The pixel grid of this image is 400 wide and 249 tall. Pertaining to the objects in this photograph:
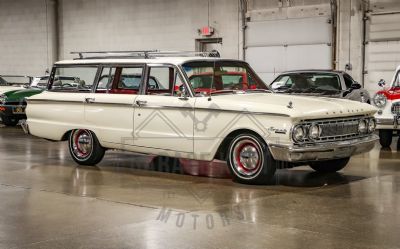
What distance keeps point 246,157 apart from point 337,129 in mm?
1239

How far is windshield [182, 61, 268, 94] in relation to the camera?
888cm

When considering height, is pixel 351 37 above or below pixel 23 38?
below

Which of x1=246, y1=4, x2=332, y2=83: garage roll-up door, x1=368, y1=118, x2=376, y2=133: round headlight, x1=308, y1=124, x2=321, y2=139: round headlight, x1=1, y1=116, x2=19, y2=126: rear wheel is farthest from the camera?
x1=246, y1=4, x2=332, y2=83: garage roll-up door

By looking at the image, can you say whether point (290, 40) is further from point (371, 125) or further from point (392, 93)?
point (371, 125)

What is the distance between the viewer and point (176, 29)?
23.5 meters

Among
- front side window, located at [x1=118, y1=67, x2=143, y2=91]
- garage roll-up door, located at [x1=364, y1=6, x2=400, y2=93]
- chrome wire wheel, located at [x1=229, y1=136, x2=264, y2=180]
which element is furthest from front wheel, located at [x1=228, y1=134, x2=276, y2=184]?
garage roll-up door, located at [x1=364, y1=6, x2=400, y2=93]

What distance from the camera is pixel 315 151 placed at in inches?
308

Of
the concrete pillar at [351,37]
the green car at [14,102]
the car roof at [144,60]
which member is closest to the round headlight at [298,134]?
the car roof at [144,60]

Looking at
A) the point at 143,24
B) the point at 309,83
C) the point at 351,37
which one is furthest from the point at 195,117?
the point at 143,24

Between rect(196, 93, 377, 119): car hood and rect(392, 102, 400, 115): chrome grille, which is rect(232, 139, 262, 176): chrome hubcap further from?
rect(392, 102, 400, 115): chrome grille

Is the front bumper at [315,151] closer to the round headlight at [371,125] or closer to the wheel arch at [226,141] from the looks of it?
the wheel arch at [226,141]

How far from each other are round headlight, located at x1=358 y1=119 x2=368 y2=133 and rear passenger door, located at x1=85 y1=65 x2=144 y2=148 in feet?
10.5

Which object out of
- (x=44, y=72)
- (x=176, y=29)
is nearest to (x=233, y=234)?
(x=176, y=29)

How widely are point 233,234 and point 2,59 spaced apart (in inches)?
1060
